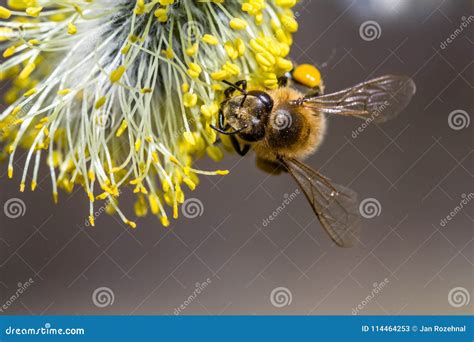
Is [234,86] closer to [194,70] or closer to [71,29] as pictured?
[194,70]

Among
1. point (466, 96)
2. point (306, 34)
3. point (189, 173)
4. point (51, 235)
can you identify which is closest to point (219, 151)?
point (189, 173)

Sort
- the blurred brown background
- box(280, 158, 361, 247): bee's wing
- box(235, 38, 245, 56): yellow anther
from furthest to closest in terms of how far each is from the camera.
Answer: the blurred brown background
box(235, 38, 245, 56): yellow anther
box(280, 158, 361, 247): bee's wing

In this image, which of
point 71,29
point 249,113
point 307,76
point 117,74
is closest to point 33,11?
point 71,29

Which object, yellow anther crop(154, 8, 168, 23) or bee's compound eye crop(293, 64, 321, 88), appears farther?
bee's compound eye crop(293, 64, 321, 88)

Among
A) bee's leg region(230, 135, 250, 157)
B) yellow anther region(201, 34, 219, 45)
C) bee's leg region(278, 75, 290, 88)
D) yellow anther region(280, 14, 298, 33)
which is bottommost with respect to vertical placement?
bee's leg region(230, 135, 250, 157)

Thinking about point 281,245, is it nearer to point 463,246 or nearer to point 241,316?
point 241,316

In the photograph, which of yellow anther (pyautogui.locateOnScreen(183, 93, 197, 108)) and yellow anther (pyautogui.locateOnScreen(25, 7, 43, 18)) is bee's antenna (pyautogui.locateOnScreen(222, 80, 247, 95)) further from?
Answer: yellow anther (pyautogui.locateOnScreen(25, 7, 43, 18))

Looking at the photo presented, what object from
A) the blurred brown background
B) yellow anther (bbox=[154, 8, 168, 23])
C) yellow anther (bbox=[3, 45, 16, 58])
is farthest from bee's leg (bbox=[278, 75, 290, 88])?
→ yellow anther (bbox=[3, 45, 16, 58])

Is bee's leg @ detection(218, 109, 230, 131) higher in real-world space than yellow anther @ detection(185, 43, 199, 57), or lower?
lower
